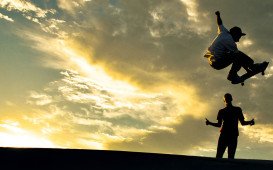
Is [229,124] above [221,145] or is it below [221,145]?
above

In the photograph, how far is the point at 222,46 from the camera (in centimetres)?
948

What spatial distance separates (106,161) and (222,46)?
17.4 ft

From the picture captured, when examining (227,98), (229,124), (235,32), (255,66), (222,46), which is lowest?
(229,124)

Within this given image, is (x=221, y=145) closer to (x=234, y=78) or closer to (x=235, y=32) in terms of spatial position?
(x=234, y=78)

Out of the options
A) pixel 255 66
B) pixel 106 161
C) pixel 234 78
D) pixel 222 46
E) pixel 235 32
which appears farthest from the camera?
pixel 234 78

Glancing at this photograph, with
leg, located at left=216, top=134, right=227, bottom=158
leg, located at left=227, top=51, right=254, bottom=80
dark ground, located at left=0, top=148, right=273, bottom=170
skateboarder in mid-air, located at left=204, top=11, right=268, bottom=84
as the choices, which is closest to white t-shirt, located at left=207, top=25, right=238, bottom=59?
skateboarder in mid-air, located at left=204, top=11, right=268, bottom=84

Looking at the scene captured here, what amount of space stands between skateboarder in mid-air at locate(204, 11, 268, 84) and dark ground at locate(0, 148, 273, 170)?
435 centimetres

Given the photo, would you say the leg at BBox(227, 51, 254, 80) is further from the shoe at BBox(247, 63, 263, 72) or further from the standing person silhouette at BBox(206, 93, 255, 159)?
the standing person silhouette at BBox(206, 93, 255, 159)

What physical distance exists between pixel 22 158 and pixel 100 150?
1102 mm

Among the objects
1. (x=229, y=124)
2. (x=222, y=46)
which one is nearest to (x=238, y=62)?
(x=222, y=46)

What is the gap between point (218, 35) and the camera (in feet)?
32.2

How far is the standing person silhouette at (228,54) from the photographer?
9.49 meters

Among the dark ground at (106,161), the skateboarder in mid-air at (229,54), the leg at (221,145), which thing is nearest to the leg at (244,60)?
the skateboarder in mid-air at (229,54)

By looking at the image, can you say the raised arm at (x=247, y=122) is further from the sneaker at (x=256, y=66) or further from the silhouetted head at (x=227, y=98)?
the sneaker at (x=256, y=66)
